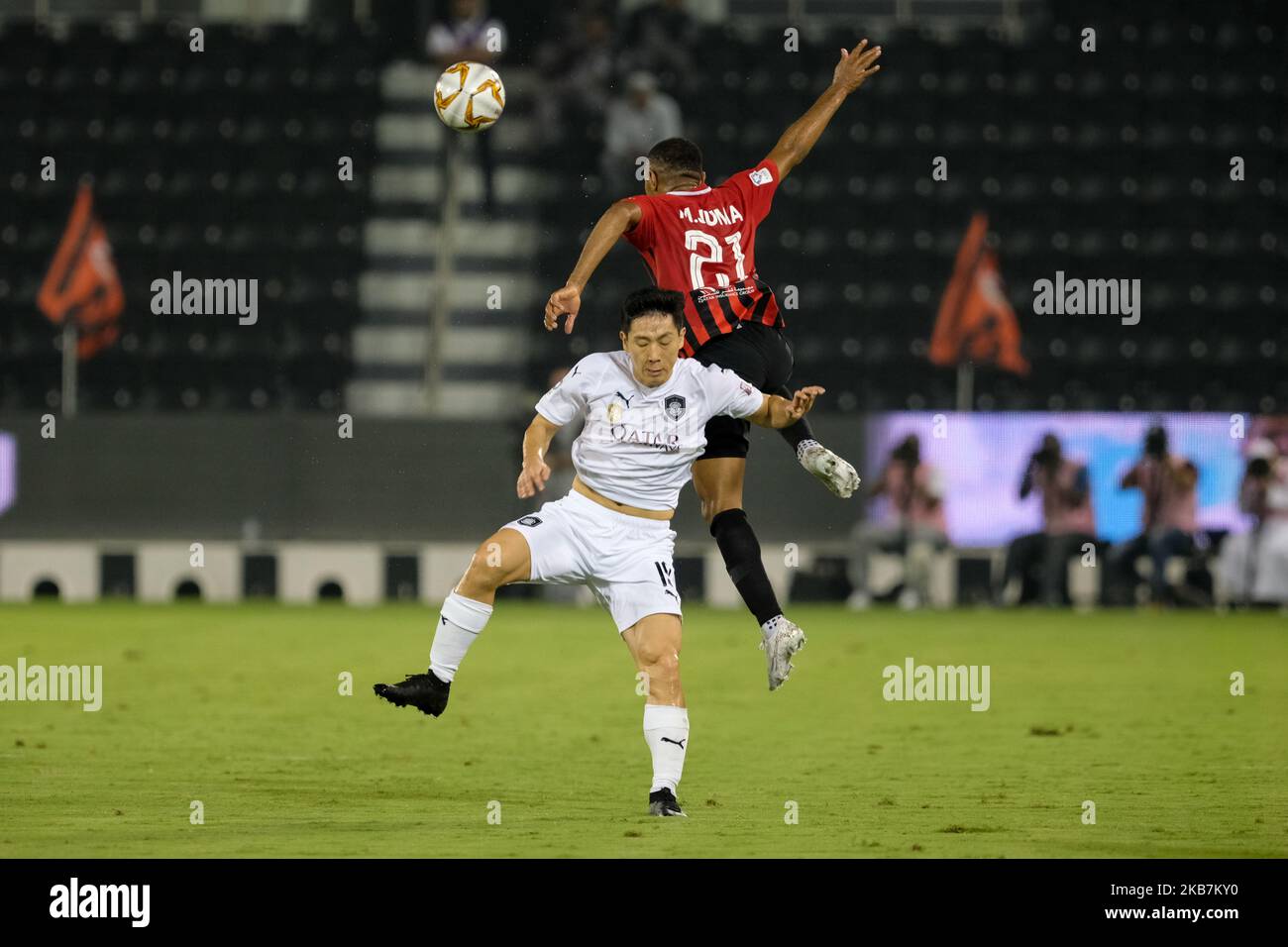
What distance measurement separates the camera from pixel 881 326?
71.9 feet

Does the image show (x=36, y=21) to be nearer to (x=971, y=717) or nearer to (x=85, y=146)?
(x=85, y=146)

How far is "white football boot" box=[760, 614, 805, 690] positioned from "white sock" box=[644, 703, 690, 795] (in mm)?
574

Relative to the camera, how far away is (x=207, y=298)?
22562mm

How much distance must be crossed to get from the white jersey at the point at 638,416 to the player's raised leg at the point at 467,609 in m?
0.44

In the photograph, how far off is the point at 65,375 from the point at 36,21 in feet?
16.0

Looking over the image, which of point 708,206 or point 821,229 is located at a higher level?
point 821,229

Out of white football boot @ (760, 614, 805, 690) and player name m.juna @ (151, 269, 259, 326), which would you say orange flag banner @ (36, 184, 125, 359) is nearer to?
player name m.juna @ (151, 269, 259, 326)

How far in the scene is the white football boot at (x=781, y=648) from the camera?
338 inches

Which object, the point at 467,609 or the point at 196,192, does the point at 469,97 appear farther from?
the point at 196,192

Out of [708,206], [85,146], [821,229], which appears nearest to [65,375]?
[85,146]

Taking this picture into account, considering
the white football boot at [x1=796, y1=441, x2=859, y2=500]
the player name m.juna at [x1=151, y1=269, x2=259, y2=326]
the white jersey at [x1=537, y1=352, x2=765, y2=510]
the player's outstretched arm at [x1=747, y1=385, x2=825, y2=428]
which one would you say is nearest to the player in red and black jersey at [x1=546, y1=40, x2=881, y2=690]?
the white football boot at [x1=796, y1=441, x2=859, y2=500]

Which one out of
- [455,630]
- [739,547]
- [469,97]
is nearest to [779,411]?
[739,547]

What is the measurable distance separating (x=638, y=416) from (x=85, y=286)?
14.6 metres

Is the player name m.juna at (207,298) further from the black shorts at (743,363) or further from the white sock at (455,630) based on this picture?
the white sock at (455,630)
